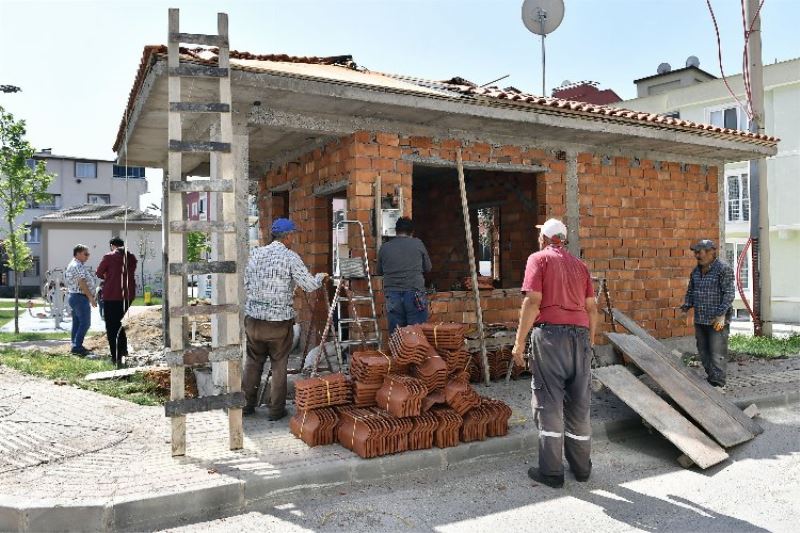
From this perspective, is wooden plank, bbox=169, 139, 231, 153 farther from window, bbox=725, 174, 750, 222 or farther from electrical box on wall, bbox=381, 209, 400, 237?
window, bbox=725, 174, 750, 222

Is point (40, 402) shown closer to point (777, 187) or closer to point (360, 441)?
point (360, 441)

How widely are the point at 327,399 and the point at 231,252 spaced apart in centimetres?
148

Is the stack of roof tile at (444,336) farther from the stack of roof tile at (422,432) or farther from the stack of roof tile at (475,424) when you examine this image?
the stack of roof tile at (422,432)

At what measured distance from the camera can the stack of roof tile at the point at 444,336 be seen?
561 cm

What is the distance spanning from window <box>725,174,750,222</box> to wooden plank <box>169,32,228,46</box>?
870 inches

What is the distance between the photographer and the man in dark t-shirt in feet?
22.4

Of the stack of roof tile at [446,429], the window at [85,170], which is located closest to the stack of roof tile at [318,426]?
the stack of roof tile at [446,429]

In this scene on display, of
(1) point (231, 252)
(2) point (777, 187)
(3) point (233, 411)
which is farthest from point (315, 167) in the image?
(2) point (777, 187)

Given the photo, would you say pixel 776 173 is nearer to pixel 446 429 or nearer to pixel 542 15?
pixel 542 15

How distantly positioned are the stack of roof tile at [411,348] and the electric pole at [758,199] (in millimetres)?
9622

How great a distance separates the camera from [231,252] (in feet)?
16.7

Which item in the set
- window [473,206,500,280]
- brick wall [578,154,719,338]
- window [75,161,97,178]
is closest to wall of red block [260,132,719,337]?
brick wall [578,154,719,338]

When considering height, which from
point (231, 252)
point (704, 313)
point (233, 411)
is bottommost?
point (233, 411)

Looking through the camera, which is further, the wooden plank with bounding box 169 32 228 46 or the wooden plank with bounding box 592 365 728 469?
the wooden plank with bounding box 592 365 728 469
